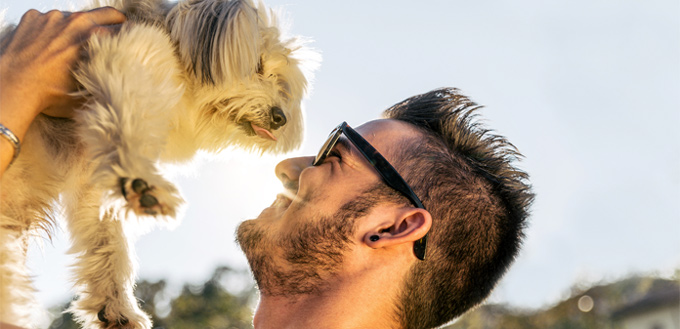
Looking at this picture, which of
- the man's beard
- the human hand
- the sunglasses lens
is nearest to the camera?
the human hand

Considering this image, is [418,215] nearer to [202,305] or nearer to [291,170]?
[291,170]

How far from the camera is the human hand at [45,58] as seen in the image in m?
3.17

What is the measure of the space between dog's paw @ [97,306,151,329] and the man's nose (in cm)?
116

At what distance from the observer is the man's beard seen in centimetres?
344

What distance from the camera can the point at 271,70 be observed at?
4.39 meters

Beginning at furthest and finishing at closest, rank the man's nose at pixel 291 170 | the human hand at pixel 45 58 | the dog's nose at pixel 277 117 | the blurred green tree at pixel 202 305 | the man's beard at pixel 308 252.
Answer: the blurred green tree at pixel 202 305
the dog's nose at pixel 277 117
the man's nose at pixel 291 170
the man's beard at pixel 308 252
the human hand at pixel 45 58

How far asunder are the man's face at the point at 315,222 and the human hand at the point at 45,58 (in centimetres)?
119

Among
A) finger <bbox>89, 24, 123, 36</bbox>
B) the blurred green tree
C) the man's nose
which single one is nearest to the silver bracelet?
finger <bbox>89, 24, 123, 36</bbox>

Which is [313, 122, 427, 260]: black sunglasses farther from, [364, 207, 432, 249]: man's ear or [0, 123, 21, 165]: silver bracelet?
[0, 123, 21, 165]: silver bracelet

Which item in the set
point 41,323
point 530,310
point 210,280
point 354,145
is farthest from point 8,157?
point 530,310

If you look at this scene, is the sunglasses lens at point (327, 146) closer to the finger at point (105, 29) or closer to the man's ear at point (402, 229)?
the man's ear at point (402, 229)

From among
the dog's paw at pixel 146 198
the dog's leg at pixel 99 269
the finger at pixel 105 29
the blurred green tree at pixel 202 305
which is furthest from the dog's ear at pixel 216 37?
the blurred green tree at pixel 202 305

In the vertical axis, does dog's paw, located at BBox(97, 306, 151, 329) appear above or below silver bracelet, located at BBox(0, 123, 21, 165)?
below

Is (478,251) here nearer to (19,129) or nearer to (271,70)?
(271,70)
